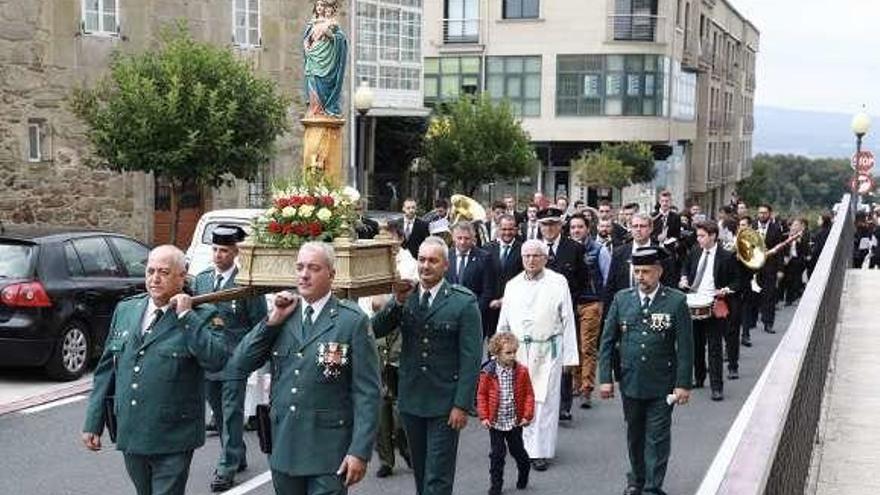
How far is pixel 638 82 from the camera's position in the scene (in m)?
46.1

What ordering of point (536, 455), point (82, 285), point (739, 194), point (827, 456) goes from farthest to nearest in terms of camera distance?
point (739, 194) → point (82, 285) → point (536, 455) → point (827, 456)

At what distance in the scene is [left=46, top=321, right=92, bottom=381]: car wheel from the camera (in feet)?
37.7

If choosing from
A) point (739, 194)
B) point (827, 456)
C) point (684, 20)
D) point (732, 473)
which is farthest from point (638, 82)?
point (732, 473)

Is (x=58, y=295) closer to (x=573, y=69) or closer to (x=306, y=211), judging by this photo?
(x=306, y=211)

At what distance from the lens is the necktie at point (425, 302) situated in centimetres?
657

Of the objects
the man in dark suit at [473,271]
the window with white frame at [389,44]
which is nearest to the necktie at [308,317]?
the man in dark suit at [473,271]

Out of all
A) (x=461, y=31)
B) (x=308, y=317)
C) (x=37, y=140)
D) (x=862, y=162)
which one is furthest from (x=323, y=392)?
(x=461, y=31)

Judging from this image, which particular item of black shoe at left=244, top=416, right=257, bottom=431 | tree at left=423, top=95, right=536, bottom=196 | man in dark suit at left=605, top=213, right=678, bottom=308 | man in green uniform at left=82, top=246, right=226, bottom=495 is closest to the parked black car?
black shoe at left=244, top=416, right=257, bottom=431

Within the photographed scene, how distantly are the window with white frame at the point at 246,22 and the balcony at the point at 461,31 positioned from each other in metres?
23.4

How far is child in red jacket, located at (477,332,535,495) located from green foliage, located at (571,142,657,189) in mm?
33832

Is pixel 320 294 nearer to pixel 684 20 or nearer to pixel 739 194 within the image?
pixel 684 20

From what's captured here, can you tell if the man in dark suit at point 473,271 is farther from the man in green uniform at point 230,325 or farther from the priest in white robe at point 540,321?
the man in green uniform at point 230,325

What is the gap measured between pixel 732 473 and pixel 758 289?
1446 cm

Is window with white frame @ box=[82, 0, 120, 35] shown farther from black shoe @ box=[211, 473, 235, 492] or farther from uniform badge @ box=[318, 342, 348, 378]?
uniform badge @ box=[318, 342, 348, 378]
